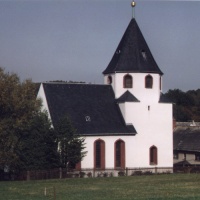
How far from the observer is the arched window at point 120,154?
6190cm

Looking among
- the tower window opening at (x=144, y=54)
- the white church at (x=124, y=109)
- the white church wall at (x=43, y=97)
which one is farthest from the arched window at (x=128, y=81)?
the white church wall at (x=43, y=97)

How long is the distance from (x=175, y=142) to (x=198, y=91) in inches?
4040

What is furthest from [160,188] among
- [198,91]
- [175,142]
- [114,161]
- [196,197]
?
[198,91]

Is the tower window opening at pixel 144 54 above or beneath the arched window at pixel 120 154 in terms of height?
above

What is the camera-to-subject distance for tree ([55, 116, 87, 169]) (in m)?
55.4

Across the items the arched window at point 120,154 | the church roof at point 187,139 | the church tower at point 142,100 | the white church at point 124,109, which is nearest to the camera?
the white church at point 124,109

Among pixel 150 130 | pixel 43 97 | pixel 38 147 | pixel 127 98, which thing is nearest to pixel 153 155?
pixel 150 130

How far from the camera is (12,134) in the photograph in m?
53.4

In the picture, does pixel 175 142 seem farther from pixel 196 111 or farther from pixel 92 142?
pixel 196 111

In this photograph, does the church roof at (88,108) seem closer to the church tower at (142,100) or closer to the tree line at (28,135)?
the church tower at (142,100)

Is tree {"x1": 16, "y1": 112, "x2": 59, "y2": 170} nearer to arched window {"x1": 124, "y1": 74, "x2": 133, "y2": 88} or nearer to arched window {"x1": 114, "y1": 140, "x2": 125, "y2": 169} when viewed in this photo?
arched window {"x1": 114, "y1": 140, "x2": 125, "y2": 169}

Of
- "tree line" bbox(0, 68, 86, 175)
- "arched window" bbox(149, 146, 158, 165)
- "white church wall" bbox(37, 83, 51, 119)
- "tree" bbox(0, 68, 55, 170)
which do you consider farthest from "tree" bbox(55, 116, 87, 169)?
"arched window" bbox(149, 146, 158, 165)

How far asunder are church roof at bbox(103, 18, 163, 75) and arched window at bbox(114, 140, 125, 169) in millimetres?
7813

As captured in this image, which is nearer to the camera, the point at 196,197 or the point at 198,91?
the point at 196,197
